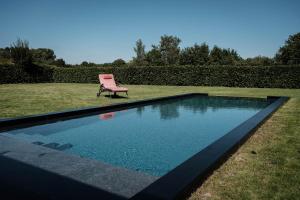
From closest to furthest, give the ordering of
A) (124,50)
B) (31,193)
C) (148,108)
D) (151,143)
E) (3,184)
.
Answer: (31,193) → (3,184) → (151,143) → (148,108) → (124,50)

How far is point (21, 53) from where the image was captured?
28812mm

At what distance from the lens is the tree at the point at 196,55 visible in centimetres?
5906

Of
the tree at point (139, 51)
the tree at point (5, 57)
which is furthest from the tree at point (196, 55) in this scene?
the tree at point (5, 57)

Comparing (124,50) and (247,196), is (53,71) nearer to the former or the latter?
(124,50)

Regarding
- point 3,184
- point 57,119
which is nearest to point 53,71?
point 57,119

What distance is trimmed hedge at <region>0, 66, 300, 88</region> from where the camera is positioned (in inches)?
857

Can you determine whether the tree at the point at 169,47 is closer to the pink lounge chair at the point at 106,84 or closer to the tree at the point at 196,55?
the tree at the point at 196,55

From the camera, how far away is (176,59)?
222 ft

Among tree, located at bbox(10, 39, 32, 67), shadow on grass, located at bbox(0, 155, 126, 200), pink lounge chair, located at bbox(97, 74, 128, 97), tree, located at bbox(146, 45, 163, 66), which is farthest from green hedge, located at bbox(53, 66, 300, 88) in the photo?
tree, located at bbox(146, 45, 163, 66)

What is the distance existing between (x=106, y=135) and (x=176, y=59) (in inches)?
2477

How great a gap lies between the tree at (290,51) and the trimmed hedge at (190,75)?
4089 cm

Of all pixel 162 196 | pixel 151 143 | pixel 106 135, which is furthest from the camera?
pixel 106 135

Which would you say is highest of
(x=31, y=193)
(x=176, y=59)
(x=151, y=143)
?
(x=176, y=59)

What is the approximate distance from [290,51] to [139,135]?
62.4 m
